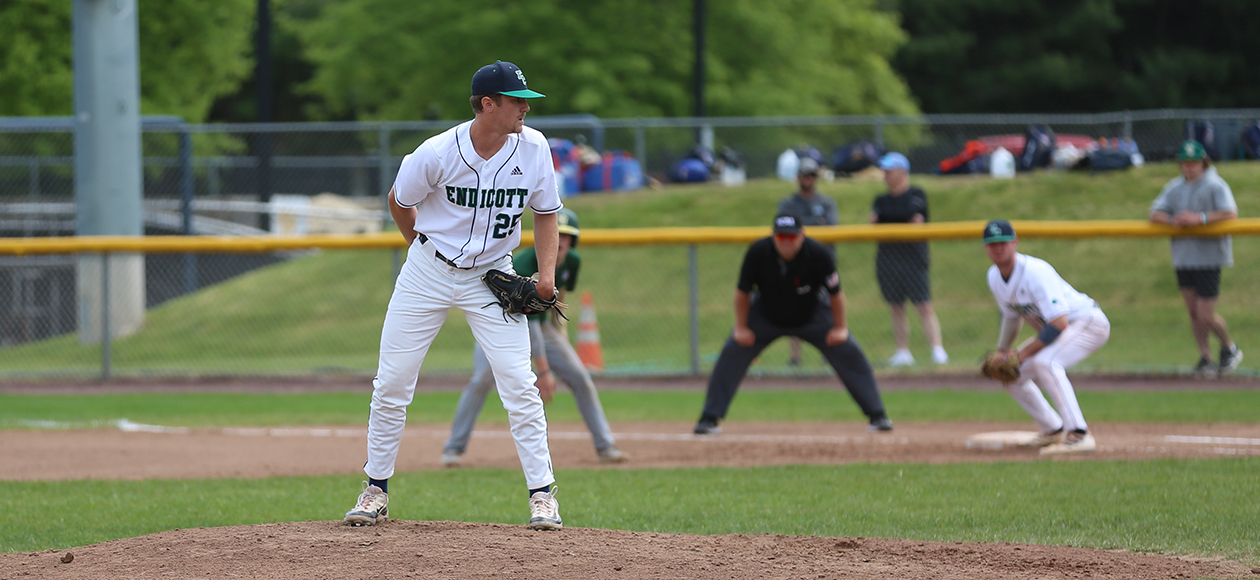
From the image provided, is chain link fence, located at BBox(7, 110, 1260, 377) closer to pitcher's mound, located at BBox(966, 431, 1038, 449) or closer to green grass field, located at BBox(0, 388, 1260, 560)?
pitcher's mound, located at BBox(966, 431, 1038, 449)

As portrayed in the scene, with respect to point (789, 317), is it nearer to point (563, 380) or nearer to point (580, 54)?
point (563, 380)

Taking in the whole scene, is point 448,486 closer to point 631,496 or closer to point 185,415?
point 631,496

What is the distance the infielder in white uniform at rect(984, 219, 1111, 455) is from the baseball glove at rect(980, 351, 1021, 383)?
0.12 meters

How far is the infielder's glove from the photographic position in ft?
17.7

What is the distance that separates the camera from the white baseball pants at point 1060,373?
8.24 metres

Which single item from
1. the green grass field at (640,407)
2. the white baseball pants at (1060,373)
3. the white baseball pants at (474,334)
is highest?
the white baseball pants at (474,334)

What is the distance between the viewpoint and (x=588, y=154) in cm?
2019

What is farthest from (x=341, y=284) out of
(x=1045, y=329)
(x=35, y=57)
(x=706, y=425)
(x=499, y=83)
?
(x=499, y=83)

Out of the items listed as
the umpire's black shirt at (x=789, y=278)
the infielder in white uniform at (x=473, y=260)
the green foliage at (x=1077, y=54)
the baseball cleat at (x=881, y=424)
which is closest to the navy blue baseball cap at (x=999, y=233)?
the umpire's black shirt at (x=789, y=278)

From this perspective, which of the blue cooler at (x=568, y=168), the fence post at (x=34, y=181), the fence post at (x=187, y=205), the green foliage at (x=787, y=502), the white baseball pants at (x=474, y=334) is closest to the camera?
the white baseball pants at (x=474, y=334)

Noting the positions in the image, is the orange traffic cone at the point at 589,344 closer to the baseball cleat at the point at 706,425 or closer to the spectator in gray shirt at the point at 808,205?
the spectator in gray shirt at the point at 808,205

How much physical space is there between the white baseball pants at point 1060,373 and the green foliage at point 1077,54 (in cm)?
3585

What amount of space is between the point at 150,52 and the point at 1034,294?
2138cm

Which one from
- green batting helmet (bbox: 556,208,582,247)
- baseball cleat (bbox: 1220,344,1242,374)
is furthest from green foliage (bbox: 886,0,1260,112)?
green batting helmet (bbox: 556,208,582,247)
